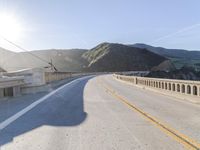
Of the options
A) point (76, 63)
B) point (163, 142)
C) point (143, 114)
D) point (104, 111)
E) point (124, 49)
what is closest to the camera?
point (163, 142)

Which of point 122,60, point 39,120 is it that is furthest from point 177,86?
point 122,60

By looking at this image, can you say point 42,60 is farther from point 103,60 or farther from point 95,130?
point 95,130

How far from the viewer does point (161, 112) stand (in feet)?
39.3

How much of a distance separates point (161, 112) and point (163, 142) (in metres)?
4.93

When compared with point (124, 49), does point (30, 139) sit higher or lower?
lower

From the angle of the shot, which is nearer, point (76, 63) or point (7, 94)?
point (7, 94)

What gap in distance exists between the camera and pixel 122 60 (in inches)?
6993

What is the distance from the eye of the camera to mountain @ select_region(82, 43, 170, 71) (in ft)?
552

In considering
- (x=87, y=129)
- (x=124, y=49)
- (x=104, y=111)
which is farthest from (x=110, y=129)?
(x=124, y=49)

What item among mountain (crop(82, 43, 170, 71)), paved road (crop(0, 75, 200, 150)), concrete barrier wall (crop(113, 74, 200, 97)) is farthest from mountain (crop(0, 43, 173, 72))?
paved road (crop(0, 75, 200, 150))

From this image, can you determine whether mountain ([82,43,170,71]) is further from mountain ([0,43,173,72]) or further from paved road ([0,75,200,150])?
paved road ([0,75,200,150])

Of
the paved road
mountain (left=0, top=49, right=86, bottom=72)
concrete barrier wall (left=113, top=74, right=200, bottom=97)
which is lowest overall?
the paved road

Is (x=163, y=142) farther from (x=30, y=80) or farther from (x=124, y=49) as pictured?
(x=124, y=49)

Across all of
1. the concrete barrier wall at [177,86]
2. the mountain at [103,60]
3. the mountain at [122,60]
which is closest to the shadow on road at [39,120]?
the concrete barrier wall at [177,86]
